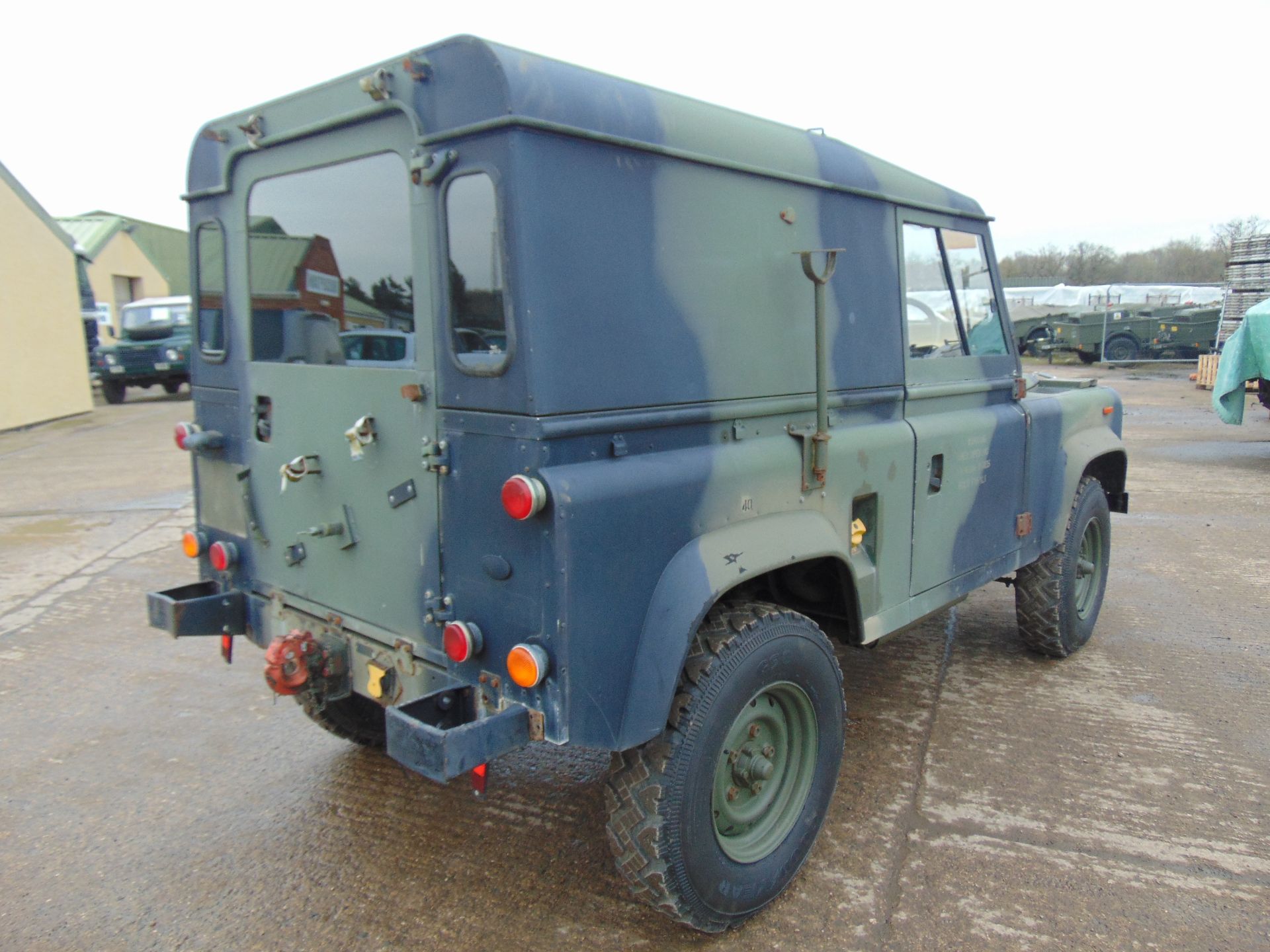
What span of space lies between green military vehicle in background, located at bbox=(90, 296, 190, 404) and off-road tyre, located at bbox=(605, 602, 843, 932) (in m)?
17.6

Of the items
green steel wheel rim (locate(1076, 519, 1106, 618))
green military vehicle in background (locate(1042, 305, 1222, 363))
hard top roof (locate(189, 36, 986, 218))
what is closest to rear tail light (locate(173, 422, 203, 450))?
hard top roof (locate(189, 36, 986, 218))

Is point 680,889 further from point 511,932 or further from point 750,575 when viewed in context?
point 750,575

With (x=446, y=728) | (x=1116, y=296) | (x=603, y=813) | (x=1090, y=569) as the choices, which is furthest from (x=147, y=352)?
(x=1116, y=296)

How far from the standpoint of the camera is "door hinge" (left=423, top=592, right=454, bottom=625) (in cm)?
252

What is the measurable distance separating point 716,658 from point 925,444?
136 cm

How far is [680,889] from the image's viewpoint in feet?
8.08

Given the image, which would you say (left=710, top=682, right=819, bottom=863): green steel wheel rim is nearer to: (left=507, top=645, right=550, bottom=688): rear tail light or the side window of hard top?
(left=507, top=645, right=550, bottom=688): rear tail light

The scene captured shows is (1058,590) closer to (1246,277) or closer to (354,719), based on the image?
(354,719)

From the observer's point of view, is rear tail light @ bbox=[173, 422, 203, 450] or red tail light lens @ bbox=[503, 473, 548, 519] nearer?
red tail light lens @ bbox=[503, 473, 548, 519]

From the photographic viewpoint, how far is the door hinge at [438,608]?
252 cm

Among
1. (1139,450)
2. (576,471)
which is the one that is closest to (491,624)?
(576,471)

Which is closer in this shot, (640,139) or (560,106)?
(560,106)

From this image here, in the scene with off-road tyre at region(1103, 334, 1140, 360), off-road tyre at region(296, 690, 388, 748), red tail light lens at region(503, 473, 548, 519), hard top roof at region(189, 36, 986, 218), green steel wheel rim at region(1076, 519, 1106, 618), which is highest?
hard top roof at region(189, 36, 986, 218)

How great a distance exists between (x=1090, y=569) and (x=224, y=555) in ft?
13.4
